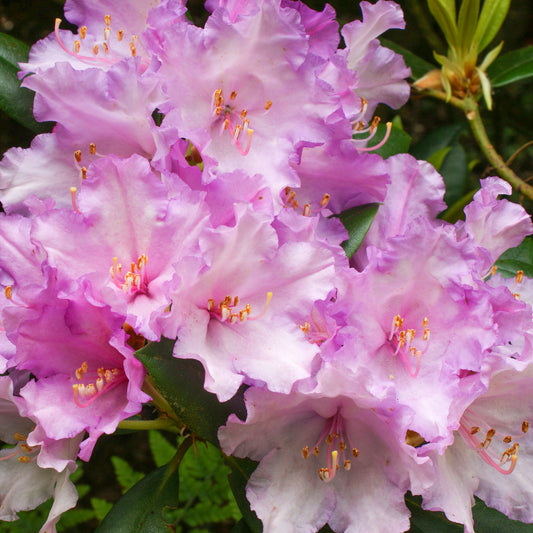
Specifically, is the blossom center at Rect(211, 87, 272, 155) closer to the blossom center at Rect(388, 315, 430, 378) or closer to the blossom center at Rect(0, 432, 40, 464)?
the blossom center at Rect(388, 315, 430, 378)

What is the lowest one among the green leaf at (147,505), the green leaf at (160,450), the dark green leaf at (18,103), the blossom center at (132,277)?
the green leaf at (160,450)

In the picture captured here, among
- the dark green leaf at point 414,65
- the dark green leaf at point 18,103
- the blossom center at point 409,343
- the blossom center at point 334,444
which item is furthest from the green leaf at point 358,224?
the dark green leaf at point 414,65

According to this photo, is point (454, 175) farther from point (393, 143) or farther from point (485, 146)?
point (393, 143)

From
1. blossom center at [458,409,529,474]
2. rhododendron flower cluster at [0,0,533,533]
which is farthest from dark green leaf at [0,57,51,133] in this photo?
blossom center at [458,409,529,474]

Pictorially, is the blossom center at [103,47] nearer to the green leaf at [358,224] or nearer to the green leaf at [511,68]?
the green leaf at [358,224]

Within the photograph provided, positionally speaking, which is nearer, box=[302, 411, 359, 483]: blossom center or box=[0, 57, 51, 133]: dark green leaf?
box=[302, 411, 359, 483]: blossom center

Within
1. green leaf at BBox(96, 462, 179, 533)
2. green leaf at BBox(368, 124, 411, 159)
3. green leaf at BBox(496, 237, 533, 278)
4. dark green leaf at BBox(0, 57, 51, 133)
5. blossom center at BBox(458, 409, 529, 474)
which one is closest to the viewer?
blossom center at BBox(458, 409, 529, 474)

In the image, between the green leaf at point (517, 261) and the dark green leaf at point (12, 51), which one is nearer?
the dark green leaf at point (12, 51)

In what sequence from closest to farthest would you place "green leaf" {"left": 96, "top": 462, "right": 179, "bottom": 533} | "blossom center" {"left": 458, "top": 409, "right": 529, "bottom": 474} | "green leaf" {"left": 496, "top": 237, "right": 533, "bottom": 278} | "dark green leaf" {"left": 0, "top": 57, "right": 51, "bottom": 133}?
"blossom center" {"left": 458, "top": 409, "right": 529, "bottom": 474}, "green leaf" {"left": 96, "top": 462, "right": 179, "bottom": 533}, "dark green leaf" {"left": 0, "top": 57, "right": 51, "bottom": 133}, "green leaf" {"left": 496, "top": 237, "right": 533, "bottom": 278}
